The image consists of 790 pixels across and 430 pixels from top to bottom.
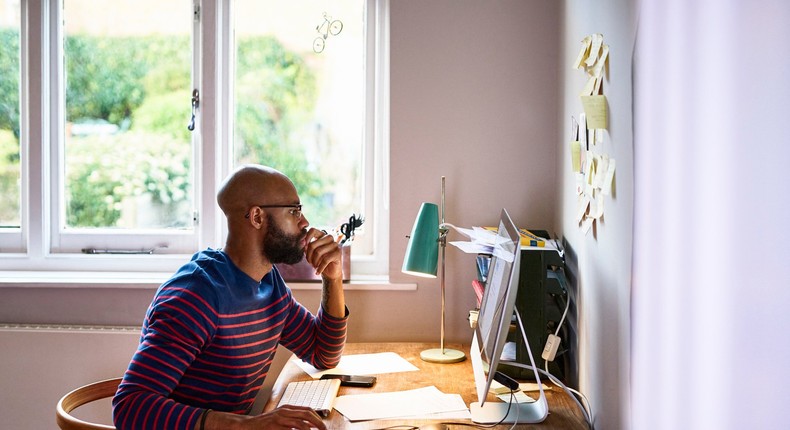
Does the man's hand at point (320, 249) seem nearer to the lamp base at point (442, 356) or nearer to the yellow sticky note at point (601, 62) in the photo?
the lamp base at point (442, 356)

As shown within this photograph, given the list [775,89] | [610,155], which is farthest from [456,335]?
[775,89]

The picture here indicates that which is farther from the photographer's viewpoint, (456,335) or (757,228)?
(456,335)

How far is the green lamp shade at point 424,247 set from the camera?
239cm

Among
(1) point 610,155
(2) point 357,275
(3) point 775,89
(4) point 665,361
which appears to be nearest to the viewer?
(3) point 775,89

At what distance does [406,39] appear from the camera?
2734 mm

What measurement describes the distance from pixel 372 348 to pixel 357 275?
16.8 inches

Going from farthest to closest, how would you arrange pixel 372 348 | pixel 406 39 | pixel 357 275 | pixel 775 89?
pixel 357 275 < pixel 406 39 < pixel 372 348 < pixel 775 89

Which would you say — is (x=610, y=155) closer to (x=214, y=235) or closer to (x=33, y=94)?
(x=214, y=235)

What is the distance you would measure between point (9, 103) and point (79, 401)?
5.42 feet

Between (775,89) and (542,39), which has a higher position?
(542,39)

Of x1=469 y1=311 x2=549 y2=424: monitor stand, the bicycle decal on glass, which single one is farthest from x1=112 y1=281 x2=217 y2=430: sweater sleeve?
the bicycle decal on glass

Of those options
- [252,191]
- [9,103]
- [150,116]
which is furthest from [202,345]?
[9,103]

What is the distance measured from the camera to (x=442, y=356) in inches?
94.7

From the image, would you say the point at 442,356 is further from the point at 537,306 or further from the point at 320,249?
the point at 320,249
